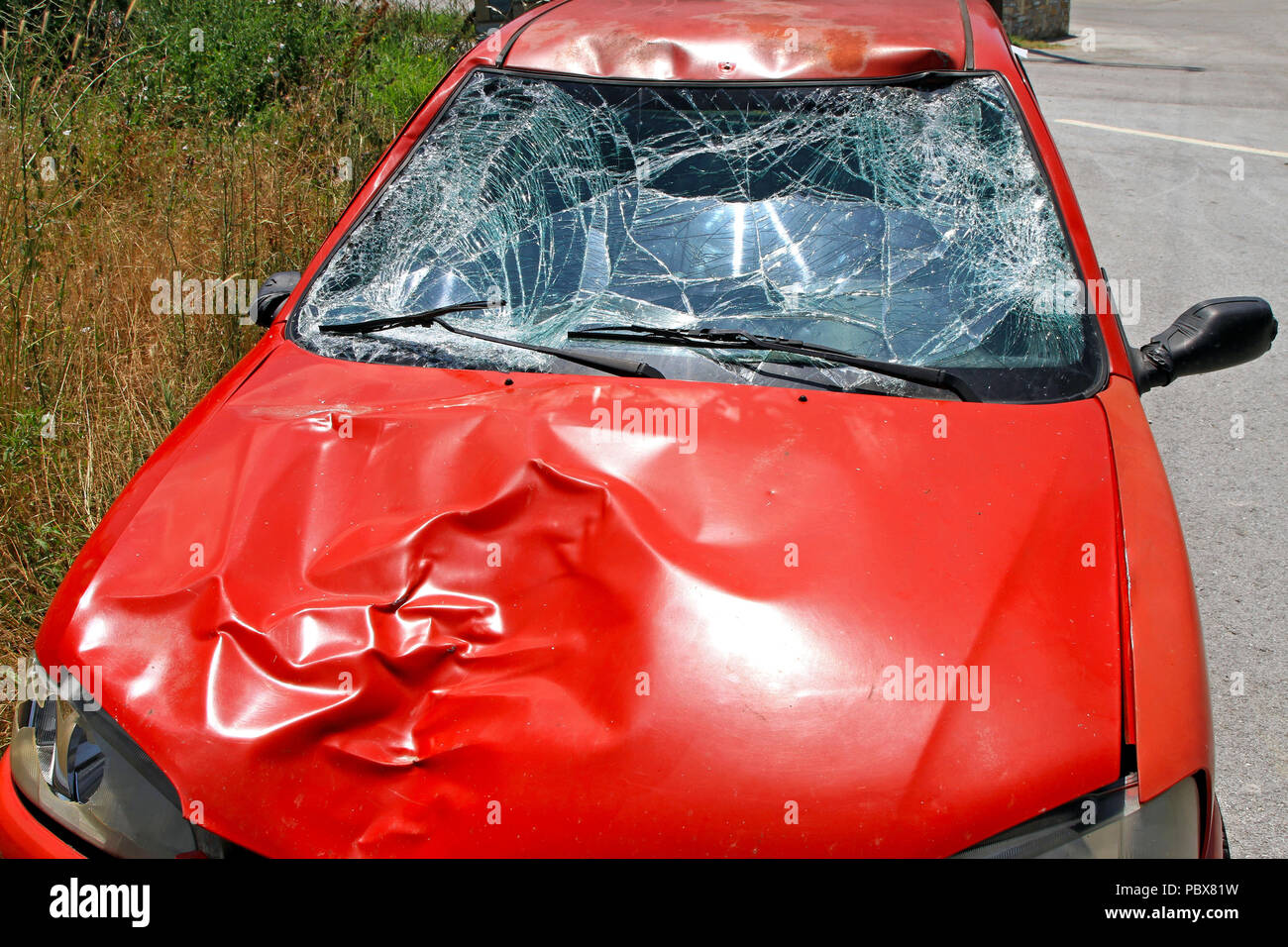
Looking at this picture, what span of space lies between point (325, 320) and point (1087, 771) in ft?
5.91

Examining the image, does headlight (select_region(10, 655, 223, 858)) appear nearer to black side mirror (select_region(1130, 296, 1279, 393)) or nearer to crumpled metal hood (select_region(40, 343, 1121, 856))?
crumpled metal hood (select_region(40, 343, 1121, 856))

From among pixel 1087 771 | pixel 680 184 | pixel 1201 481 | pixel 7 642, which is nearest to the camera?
pixel 1087 771

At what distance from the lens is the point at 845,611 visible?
5.19ft

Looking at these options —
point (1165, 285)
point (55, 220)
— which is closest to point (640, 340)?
point (55, 220)

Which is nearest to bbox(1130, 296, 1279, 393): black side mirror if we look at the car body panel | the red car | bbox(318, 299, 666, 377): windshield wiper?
the red car

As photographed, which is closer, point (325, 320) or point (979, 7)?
point (325, 320)

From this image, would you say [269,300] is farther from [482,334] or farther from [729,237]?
[729,237]

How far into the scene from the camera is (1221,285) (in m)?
5.86

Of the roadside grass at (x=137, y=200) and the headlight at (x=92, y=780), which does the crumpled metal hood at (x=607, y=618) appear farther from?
the roadside grass at (x=137, y=200)

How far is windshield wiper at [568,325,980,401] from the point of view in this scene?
6.72ft

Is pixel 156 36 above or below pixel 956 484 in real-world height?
above

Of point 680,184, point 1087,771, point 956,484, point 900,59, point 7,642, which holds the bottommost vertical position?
point 7,642

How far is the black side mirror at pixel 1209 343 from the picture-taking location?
7.58 ft

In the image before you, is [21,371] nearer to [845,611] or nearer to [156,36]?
[845,611]
